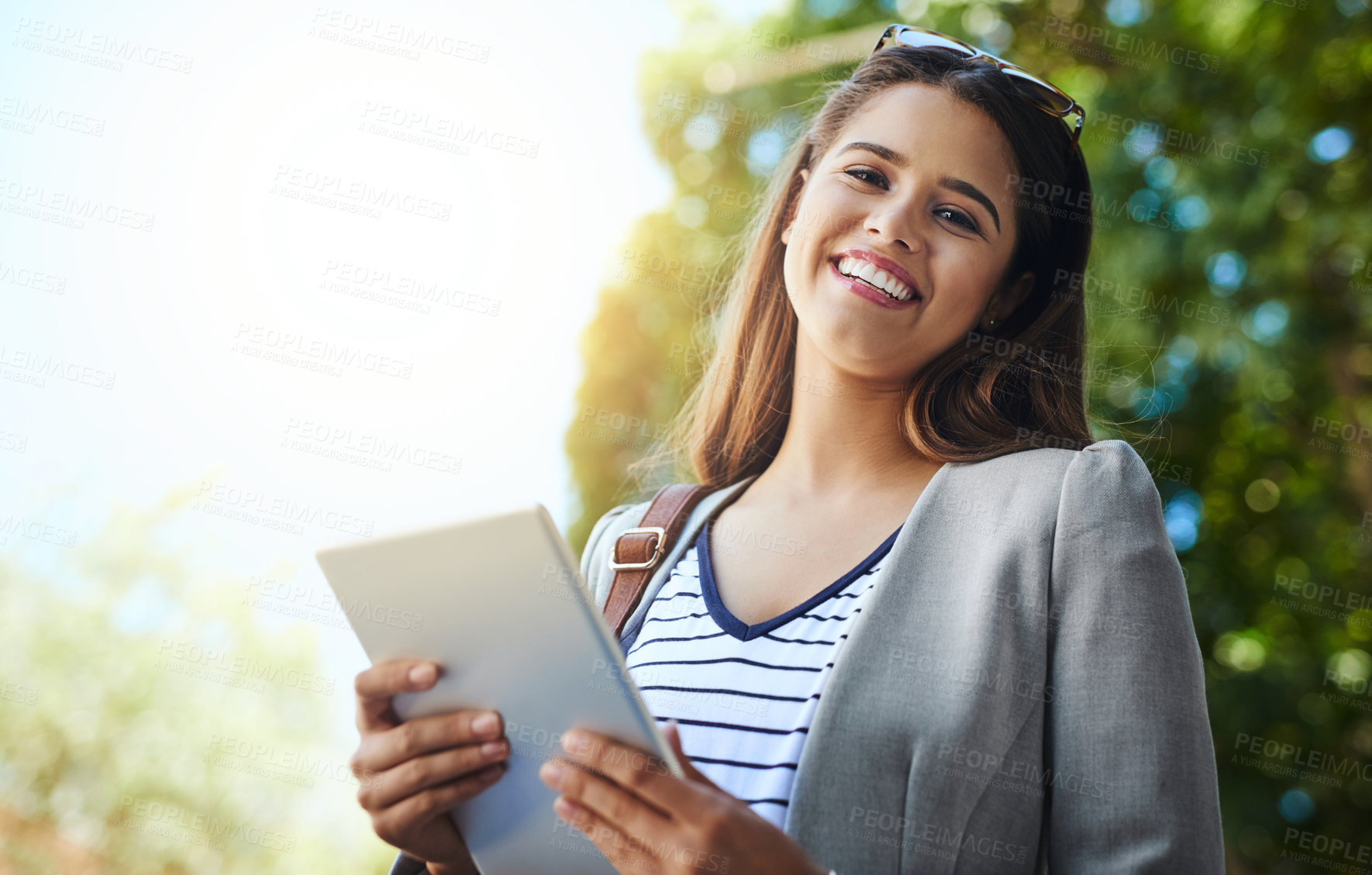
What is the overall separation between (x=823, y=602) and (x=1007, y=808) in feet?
1.10

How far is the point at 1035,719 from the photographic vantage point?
3.52 ft

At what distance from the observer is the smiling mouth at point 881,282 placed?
54.6 inches

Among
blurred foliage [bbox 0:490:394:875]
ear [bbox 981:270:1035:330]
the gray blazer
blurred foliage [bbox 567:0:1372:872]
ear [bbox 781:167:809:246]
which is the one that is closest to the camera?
the gray blazer

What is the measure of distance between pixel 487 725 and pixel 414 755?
114 millimetres

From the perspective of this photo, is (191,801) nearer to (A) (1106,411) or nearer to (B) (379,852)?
(B) (379,852)

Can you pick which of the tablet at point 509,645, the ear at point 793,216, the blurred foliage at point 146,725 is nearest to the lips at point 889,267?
the ear at point 793,216

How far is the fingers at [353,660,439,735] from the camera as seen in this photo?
1055 millimetres

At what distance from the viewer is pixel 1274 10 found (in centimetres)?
A: 399

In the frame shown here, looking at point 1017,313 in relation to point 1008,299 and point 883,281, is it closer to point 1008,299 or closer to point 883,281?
point 1008,299

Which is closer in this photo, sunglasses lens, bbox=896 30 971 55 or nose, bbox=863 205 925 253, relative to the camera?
nose, bbox=863 205 925 253

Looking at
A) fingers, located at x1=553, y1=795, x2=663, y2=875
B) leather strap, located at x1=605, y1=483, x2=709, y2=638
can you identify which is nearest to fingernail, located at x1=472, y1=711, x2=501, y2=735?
fingers, located at x1=553, y1=795, x2=663, y2=875

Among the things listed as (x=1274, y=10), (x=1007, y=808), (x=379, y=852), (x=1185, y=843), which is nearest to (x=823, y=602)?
(x=1007, y=808)

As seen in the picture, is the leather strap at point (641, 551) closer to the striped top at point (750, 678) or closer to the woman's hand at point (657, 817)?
the striped top at point (750, 678)

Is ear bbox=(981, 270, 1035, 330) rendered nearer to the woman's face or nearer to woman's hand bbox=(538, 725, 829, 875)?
the woman's face
